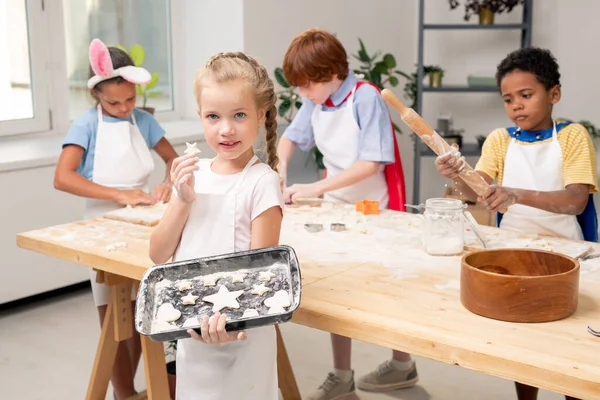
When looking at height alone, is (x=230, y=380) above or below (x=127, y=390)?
above

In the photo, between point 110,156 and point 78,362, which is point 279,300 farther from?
point 78,362

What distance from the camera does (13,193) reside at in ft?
12.2

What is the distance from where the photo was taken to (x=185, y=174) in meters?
1.62

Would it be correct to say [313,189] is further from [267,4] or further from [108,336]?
[267,4]

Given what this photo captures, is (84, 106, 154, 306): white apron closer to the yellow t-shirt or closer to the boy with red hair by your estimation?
the boy with red hair

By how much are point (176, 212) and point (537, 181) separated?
1307 mm

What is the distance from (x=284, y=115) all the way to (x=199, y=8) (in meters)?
0.84

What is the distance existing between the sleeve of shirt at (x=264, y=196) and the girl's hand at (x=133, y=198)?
1034 mm

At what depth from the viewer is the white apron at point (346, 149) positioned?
112 inches

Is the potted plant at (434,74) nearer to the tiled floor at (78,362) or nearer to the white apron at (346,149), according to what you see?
the tiled floor at (78,362)

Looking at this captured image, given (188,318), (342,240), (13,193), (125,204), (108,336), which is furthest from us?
(13,193)

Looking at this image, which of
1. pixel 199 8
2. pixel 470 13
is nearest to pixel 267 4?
pixel 199 8

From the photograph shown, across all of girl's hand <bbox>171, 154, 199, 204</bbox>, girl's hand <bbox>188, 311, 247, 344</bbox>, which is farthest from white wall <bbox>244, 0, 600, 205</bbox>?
girl's hand <bbox>188, 311, 247, 344</bbox>

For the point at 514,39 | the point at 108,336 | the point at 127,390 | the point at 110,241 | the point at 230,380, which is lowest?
the point at 127,390
